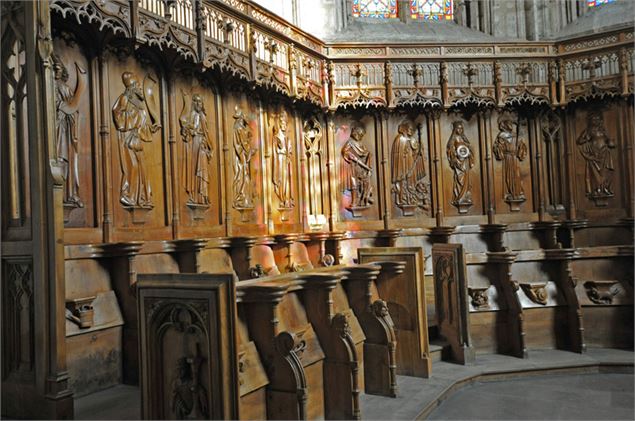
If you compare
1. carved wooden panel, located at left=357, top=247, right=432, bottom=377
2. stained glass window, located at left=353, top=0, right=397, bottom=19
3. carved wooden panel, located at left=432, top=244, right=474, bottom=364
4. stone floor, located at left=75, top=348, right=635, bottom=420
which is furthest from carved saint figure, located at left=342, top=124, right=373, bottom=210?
carved wooden panel, located at left=357, top=247, right=432, bottom=377

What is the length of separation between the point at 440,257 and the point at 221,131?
320 centimetres

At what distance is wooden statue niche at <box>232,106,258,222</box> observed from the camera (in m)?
7.73

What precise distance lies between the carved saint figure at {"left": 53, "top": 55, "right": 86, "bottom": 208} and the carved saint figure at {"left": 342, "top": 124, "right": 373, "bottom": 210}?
5578 mm

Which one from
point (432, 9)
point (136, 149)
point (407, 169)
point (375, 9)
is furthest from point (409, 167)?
point (136, 149)

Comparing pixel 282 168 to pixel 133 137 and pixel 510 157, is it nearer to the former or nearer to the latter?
pixel 133 137

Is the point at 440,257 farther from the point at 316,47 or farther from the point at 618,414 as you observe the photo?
the point at 316,47

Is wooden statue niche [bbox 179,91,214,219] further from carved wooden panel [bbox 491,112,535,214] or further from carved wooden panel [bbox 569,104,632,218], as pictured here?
carved wooden panel [bbox 569,104,632,218]

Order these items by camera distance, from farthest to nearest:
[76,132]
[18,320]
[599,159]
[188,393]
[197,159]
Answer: [599,159] < [197,159] < [76,132] < [18,320] < [188,393]

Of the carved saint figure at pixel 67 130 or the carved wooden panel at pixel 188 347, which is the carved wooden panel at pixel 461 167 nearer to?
the carved saint figure at pixel 67 130

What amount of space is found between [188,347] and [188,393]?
277 millimetres

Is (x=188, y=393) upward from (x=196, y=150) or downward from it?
downward

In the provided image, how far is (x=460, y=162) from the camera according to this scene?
10398mm

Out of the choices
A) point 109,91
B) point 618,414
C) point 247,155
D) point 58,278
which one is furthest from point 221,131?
point 618,414

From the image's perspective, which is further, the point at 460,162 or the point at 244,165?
the point at 460,162
